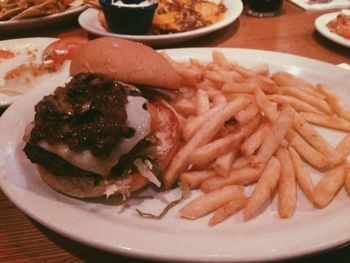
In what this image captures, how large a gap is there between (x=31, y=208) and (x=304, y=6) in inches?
122

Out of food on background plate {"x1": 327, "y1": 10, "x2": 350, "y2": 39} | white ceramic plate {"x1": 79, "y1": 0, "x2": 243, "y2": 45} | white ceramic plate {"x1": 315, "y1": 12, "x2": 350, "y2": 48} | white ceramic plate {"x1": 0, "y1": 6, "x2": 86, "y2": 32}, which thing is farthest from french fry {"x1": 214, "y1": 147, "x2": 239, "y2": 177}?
white ceramic plate {"x1": 0, "y1": 6, "x2": 86, "y2": 32}

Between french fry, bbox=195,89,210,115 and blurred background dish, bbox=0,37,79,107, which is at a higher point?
french fry, bbox=195,89,210,115

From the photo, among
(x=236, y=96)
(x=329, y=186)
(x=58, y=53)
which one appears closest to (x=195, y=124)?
(x=236, y=96)

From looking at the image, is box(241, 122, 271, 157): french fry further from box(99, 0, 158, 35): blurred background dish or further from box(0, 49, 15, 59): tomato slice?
box(0, 49, 15, 59): tomato slice

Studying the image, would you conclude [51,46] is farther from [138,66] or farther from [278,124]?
[278,124]

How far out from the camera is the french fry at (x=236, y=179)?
4.96ft

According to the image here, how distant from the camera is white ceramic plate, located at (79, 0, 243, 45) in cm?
274

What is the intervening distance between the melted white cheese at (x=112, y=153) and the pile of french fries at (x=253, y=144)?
19cm

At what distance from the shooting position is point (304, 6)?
362 centimetres

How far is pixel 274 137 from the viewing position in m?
1.62

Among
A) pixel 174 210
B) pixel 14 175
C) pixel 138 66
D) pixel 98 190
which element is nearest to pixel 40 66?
pixel 138 66

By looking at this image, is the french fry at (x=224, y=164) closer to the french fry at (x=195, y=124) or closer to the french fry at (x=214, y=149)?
the french fry at (x=214, y=149)

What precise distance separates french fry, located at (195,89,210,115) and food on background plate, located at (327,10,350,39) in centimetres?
140

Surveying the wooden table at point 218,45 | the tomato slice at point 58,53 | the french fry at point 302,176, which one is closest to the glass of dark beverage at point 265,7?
the wooden table at point 218,45
